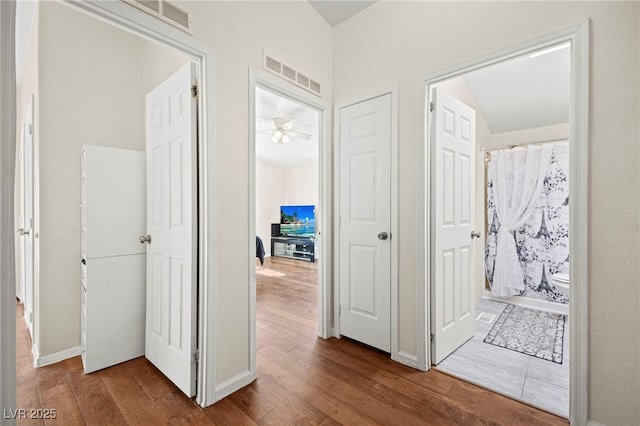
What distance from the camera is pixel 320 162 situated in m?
2.69

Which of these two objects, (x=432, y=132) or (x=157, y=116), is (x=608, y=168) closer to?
(x=432, y=132)

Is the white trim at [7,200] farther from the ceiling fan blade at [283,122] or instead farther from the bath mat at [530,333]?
the ceiling fan blade at [283,122]

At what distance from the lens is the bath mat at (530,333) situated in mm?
2365

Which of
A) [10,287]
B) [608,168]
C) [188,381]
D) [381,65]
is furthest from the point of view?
[381,65]

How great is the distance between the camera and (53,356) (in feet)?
7.10

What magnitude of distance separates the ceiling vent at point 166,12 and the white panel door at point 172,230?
0.21 meters

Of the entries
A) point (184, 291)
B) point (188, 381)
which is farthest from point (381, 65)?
point (188, 381)

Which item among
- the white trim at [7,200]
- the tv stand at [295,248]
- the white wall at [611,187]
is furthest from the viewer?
the tv stand at [295,248]

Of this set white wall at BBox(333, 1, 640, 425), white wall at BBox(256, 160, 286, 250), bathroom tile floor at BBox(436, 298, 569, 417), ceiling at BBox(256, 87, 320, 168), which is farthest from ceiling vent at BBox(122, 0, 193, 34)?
white wall at BBox(256, 160, 286, 250)

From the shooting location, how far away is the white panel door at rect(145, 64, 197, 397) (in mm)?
1738

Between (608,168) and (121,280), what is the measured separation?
3158 millimetres

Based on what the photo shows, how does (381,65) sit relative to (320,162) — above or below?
above

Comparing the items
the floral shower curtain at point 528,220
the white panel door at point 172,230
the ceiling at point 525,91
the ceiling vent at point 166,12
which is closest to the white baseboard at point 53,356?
the white panel door at point 172,230

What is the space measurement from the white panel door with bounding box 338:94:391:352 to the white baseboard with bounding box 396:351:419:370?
0.13m
